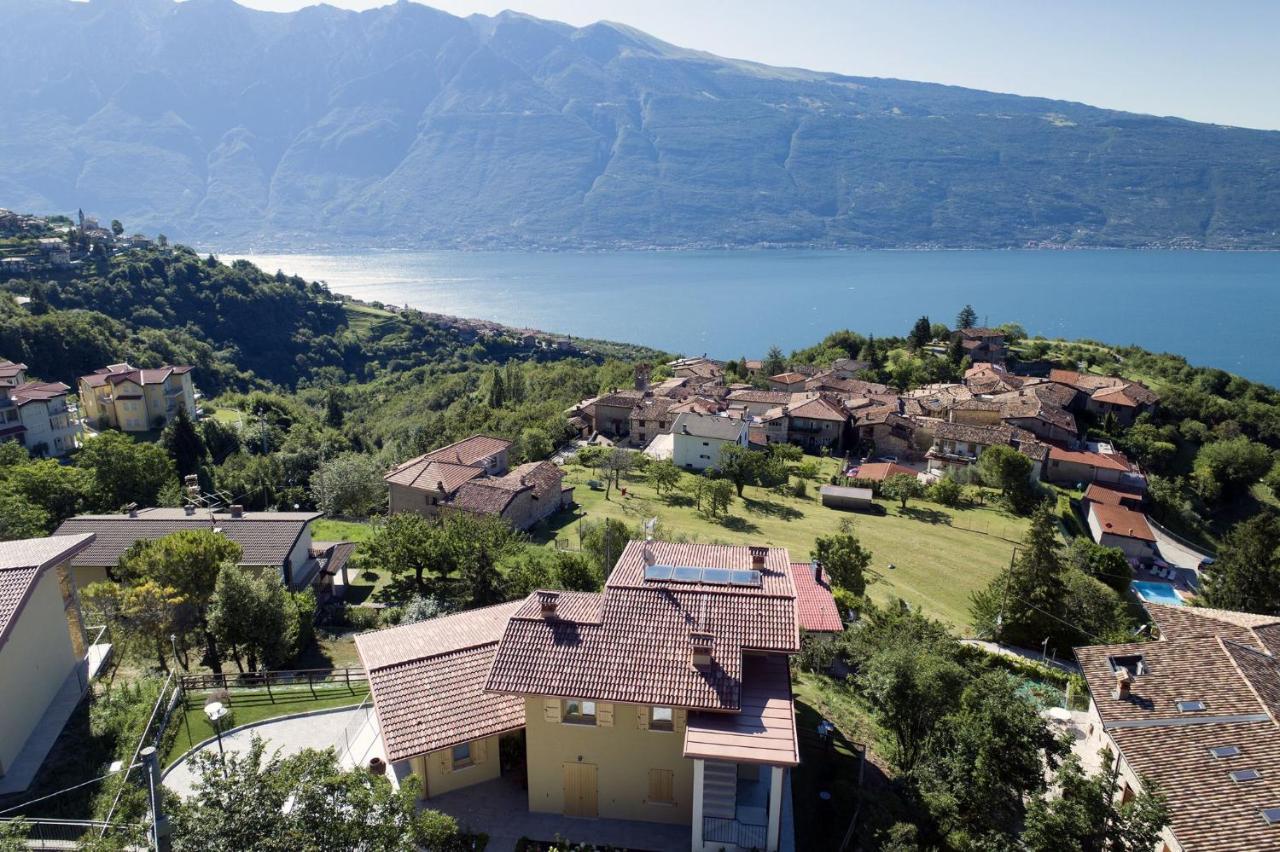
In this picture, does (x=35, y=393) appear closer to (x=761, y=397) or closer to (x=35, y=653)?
(x=35, y=653)

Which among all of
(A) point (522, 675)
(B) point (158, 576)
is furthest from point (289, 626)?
(A) point (522, 675)

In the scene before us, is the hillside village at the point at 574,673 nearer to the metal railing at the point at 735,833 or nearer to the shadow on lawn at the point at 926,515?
the metal railing at the point at 735,833

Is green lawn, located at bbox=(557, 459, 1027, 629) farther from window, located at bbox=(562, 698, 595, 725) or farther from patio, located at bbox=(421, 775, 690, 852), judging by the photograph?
window, located at bbox=(562, 698, 595, 725)

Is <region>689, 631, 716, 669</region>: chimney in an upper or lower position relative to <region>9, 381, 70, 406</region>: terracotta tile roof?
upper

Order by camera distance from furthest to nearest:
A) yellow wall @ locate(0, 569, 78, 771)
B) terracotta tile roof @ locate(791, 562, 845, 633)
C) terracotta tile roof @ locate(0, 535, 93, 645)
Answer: terracotta tile roof @ locate(791, 562, 845, 633) < terracotta tile roof @ locate(0, 535, 93, 645) < yellow wall @ locate(0, 569, 78, 771)

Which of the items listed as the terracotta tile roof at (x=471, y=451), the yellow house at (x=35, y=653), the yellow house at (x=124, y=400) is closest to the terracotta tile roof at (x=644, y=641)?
the yellow house at (x=35, y=653)

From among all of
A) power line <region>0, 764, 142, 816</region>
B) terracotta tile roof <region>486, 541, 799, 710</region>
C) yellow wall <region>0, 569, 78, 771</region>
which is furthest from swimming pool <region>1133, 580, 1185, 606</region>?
yellow wall <region>0, 569, 78, 771</region>

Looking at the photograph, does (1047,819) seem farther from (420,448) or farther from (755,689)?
(420,448)
